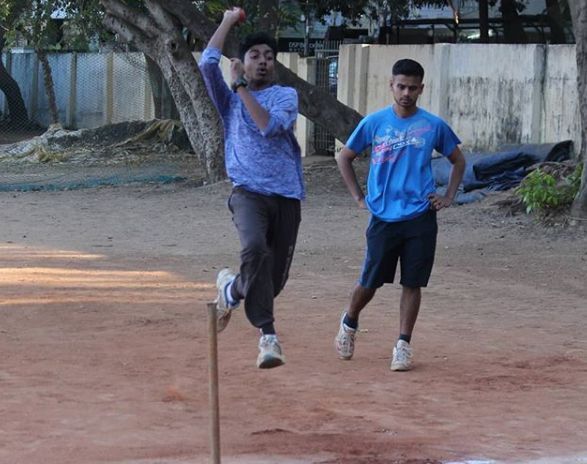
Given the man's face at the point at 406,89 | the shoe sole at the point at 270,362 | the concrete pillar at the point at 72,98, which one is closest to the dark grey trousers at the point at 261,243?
the shoe sole at the point at 270,362

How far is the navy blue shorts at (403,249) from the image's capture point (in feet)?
22.9

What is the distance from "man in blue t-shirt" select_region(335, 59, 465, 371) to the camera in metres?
6.91

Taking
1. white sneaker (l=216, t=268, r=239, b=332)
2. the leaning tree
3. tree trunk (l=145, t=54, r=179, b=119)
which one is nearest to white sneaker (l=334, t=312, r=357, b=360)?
white sneaker (l=216, t=268, r=239, b=332)

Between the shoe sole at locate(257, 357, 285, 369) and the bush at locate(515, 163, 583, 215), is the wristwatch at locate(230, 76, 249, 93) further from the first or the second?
the bush at locate(515, 163, 583, 215)

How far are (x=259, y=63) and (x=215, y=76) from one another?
0.26 m

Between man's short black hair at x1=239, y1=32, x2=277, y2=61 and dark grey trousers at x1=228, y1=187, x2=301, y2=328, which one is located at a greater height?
man's short black hair at x1=239, y1=32, x2=277, y2=61

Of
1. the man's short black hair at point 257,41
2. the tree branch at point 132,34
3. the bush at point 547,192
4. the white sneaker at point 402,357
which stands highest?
the tree branch at point 132,34

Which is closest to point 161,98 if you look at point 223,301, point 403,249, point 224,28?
point 403,249

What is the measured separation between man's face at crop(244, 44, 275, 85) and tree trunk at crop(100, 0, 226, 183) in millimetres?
11745

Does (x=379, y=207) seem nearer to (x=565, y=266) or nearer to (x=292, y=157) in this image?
(x=292, y=157)

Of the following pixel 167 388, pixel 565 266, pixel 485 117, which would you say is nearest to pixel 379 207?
pixel 167 388

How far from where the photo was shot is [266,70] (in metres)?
6.38

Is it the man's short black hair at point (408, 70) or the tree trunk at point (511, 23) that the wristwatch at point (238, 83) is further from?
the tree trunk at point (511, 23)

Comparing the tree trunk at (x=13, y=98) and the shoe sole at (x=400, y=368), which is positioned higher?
the tree trunk at (x=13, y=98)
